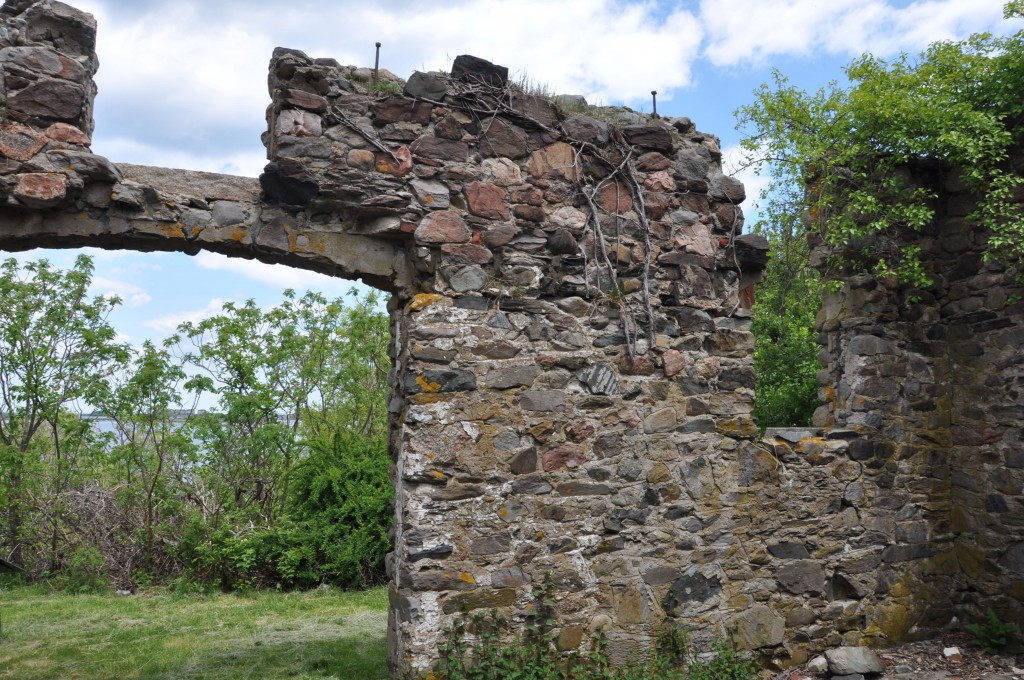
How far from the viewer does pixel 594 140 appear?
4.43 meters

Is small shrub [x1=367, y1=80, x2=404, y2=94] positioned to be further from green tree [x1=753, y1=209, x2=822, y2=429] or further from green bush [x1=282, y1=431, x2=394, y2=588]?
green tree [x1=753, y1=209, x2=822, y2=429]

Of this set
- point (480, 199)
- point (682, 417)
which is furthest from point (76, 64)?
point (682, 417)

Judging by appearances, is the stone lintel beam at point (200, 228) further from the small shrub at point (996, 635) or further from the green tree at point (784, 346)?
the green tree at point (784, 346)

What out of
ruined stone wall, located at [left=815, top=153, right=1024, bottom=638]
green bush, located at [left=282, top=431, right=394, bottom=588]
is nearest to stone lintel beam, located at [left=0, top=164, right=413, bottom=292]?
ruined stone wall, located at [left=815, top=153, right=1024, bottom=638]

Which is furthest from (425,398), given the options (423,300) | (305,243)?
(305,243)

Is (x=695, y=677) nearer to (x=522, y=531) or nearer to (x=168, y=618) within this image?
(x=522, y=531)

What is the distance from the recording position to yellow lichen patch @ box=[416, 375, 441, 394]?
12.8ft

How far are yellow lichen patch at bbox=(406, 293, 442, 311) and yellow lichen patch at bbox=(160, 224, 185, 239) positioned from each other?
1197mm

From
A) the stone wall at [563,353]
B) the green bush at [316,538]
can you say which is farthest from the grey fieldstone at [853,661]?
the green bush at [316,538]

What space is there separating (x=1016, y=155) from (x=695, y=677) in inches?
160

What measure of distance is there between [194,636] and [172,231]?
3.51m

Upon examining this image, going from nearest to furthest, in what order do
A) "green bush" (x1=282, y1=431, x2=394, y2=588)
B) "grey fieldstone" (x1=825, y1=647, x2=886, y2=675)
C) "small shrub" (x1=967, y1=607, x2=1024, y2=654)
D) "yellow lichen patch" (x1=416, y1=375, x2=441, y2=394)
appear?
"yellow lichen patch" (x1=416, y1=375, x2=441, y2=394) → "grey fieldstone" (x1=825, y1=647, x2=886, y2=675) → "small shrub" (x1=967, y1=607, x2=1024, y2=654) → "green bush" (x1=282, y1=431, x2=394, y2=588)

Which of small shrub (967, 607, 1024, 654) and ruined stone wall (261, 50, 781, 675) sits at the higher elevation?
ruined stone wall (261, 50, 781, 675)

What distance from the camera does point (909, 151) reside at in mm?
5203
